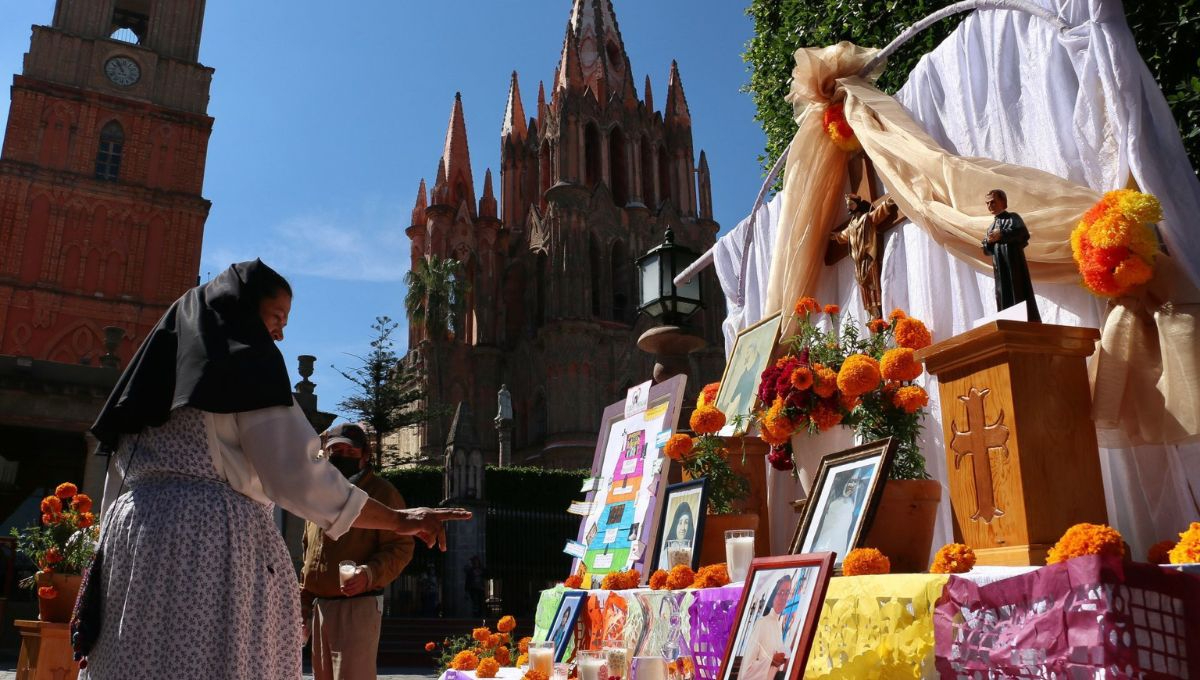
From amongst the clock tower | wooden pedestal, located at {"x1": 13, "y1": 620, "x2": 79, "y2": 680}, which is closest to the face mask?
wooden pedestal, located at {"x1": 13, "y1": 620, "x2": 79, "y2": 680}

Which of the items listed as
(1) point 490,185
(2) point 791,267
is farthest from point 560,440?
(2) point 791,267

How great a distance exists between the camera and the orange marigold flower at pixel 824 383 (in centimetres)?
357

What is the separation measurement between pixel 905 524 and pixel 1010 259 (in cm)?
107

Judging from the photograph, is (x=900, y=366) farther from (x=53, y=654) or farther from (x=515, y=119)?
(x=515, y=119)

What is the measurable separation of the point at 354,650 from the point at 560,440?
105 ft

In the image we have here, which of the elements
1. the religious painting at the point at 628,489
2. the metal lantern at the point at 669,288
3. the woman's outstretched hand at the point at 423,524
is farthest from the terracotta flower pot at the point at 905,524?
the metal lantern at the point at 669,288

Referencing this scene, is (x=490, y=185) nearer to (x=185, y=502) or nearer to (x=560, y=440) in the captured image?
(x=560, y=440)

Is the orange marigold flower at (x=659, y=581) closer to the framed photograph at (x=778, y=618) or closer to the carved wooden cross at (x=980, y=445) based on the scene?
the framed photograph at (x=778, y=618)

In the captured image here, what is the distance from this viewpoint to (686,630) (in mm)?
3271

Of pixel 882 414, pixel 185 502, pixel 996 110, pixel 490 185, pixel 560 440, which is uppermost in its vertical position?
pixel 490 185

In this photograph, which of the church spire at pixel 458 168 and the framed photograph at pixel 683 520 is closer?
the framed photograph at pixel 683 520

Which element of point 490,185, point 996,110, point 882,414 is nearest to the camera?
point 882,414

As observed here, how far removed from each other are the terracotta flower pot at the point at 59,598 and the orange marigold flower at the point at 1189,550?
6.75 meters

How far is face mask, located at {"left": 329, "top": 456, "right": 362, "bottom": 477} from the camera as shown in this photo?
5.14 m
